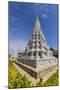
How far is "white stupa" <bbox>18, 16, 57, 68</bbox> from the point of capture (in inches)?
89.8

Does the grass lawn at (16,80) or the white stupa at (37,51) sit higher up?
the white stupa at (37,51)

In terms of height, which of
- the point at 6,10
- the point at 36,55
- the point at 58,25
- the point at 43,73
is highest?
the point at 6,10

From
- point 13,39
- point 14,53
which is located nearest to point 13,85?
point 14,53

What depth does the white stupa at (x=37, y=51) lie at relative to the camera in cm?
228

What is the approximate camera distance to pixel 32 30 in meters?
2.30

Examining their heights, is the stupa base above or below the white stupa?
below

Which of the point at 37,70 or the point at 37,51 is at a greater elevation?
the point at 37,51

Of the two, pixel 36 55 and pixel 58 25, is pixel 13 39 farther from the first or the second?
pixel 58 25

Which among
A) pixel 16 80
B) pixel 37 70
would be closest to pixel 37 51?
pixel 37 70

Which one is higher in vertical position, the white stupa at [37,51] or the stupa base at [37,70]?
the white stupa at [37,51]

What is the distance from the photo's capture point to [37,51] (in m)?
2.30

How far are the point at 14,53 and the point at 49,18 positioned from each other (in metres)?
0.55

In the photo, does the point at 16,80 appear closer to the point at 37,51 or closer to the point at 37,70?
the point at 37,70

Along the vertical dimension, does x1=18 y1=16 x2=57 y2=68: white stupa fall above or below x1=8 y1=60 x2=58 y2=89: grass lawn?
above
